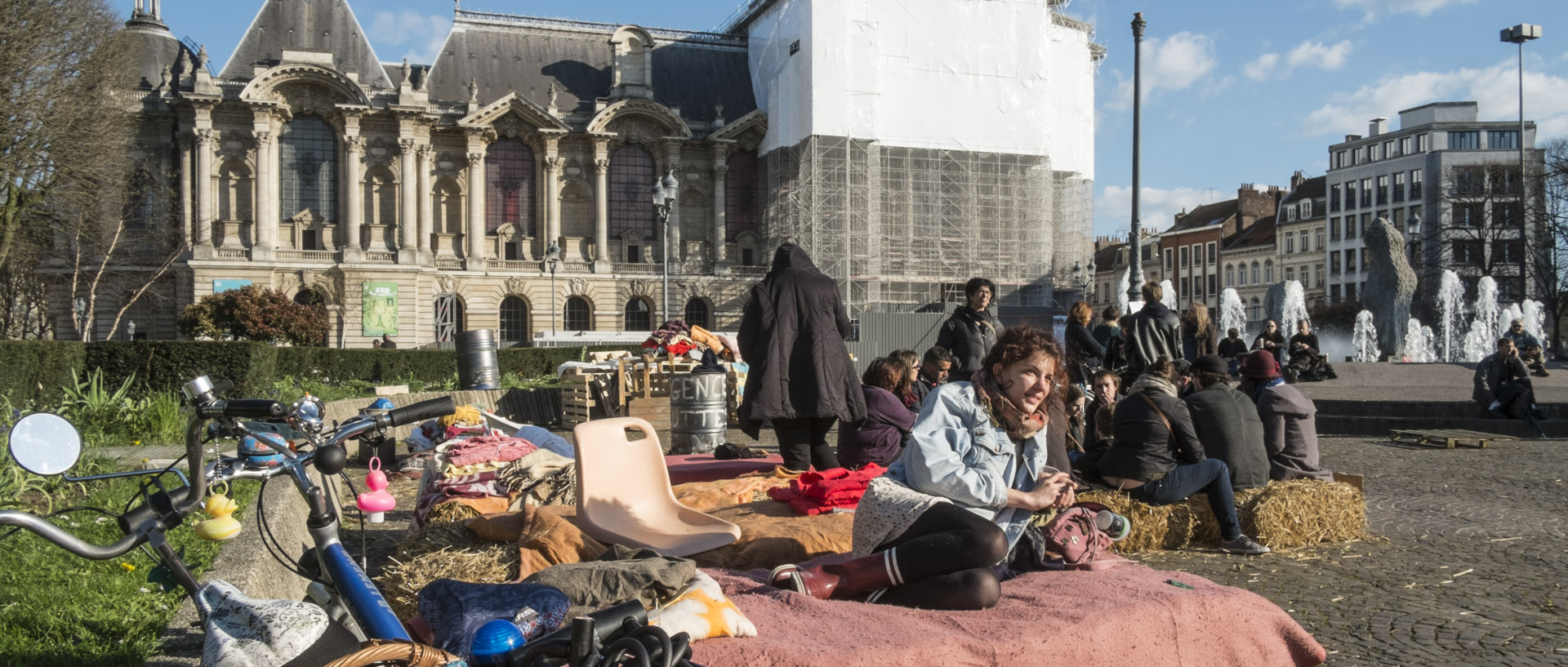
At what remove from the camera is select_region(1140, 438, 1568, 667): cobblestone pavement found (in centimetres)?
464

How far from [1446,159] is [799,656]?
81.2 metres

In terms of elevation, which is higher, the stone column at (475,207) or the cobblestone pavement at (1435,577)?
the stone column at (475,207)

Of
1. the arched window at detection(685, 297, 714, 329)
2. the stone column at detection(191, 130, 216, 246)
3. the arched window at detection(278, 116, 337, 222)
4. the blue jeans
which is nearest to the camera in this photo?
the blue jeans

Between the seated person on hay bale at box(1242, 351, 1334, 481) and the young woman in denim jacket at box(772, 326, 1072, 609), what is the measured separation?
3.41 meters

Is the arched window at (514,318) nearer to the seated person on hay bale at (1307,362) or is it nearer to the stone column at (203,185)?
the stone column at (203,185)

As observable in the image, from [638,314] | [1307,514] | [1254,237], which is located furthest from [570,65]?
[1307,514]

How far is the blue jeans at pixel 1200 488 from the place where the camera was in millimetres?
6383

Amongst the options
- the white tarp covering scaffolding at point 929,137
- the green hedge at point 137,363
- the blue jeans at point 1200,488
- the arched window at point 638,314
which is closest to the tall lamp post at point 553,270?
the arched window at point 638,314

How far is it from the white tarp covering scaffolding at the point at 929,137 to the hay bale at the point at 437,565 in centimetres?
3745

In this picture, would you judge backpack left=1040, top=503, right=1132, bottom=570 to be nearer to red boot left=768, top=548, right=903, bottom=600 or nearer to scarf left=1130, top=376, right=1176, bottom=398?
red boot left=768, top=548, right=903, bottom=600

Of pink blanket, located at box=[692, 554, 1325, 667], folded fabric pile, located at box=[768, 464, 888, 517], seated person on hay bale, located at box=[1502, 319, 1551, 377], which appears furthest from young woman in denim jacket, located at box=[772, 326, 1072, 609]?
seated person on hay bale, located at box=[1502, 319, 1551, 377]

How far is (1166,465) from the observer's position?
6.42 m

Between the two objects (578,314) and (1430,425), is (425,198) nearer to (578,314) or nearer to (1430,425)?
(578,314)

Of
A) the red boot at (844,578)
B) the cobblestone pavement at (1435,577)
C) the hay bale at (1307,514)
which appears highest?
the red boot at (844,578)
